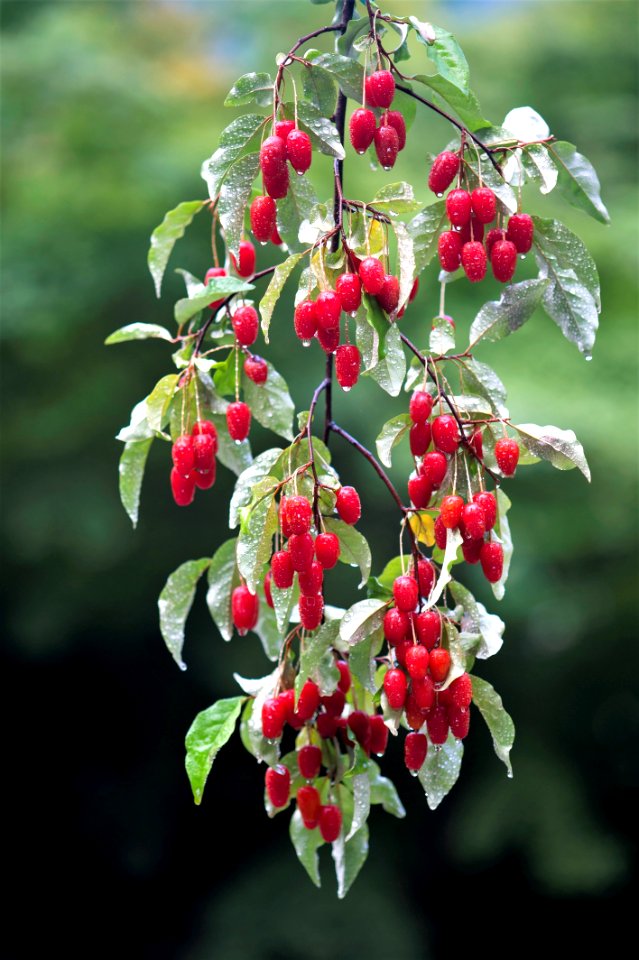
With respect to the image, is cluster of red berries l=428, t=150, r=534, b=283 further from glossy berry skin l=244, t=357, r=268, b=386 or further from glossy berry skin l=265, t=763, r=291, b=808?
glossy berry skin l=265, t=763, r=291, b=808

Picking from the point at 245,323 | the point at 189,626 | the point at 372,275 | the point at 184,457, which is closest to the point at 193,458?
the point at 184,457

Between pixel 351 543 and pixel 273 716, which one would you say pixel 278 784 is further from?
pixel 351 543

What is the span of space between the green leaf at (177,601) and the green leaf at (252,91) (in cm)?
39

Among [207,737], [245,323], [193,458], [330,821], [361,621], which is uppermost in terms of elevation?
[245,323]

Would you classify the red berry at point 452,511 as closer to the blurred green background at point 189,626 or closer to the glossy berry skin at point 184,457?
the glossy berry skin at point 184,457

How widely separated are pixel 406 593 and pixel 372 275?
0.73ft

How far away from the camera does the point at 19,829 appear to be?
14.7 feet

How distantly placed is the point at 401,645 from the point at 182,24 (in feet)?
18.1

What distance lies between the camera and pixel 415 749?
0.83m

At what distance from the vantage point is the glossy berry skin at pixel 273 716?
88 cm

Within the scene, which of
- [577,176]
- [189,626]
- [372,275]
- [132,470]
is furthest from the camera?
[189,626]

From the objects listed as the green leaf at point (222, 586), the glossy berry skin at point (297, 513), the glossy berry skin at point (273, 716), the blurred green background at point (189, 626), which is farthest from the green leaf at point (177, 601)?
the blurred green background at point (189, 626)

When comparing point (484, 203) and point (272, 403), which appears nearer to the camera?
point (484, 203)

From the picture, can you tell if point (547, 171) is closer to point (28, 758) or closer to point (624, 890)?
point (624, 890)
